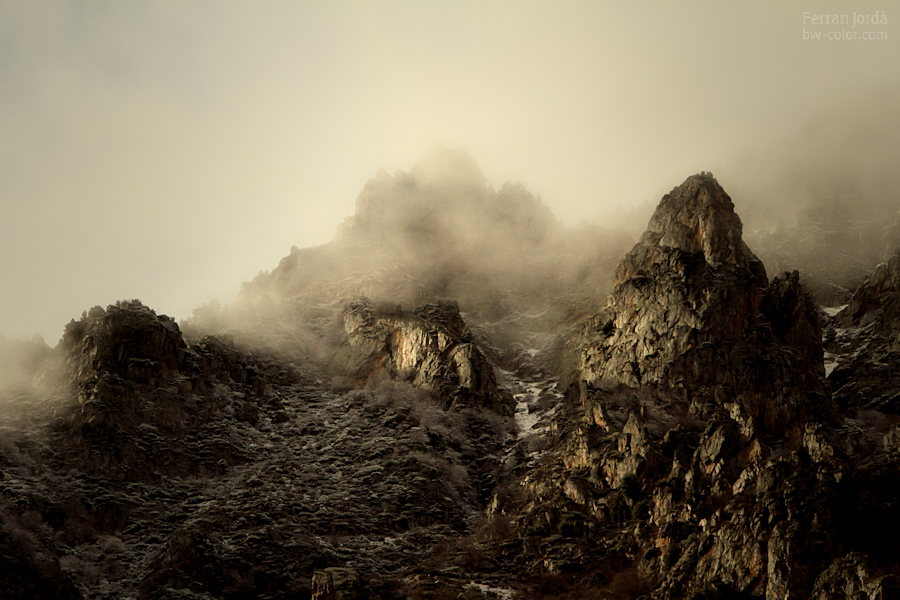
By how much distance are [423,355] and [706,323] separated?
3948cm

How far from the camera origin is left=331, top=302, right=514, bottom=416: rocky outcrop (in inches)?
5027

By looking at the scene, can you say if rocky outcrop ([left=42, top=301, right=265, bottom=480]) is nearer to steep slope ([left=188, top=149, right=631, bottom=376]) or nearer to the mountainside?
the mountainside

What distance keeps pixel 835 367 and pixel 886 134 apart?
8239 cm

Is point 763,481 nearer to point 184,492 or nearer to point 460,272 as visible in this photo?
point 184,492

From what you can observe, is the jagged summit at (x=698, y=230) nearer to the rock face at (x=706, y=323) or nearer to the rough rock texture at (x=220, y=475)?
the rock face at (x=706, y=323)

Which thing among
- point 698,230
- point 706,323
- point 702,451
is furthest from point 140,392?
point 698,230

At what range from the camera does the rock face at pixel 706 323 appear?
104750 mm

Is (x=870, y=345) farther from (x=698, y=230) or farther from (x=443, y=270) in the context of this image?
(x=443, y=270)

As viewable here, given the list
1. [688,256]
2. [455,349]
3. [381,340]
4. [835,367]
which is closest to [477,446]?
[455,349]

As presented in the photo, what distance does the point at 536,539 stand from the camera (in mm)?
92750

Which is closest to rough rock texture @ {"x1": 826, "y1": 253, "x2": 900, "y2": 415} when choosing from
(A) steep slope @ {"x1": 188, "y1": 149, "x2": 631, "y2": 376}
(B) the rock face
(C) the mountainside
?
(C) the mountainside

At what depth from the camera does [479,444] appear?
120 meters

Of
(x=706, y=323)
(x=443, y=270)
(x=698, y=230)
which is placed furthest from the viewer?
(x=443, y=270)

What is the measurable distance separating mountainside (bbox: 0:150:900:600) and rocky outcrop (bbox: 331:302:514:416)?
40cm
